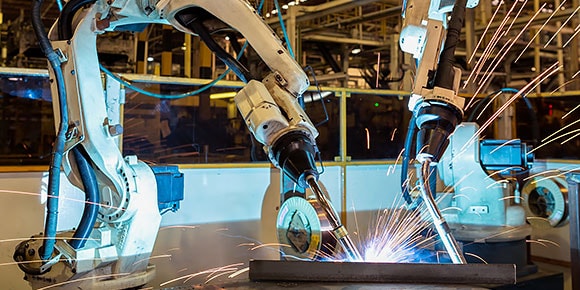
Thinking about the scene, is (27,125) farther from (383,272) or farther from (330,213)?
(383,272)

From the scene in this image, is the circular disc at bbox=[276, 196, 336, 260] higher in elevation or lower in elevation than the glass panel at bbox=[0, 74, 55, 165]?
lower

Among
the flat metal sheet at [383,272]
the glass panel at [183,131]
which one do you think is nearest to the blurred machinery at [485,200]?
the glass panel at [183,131]

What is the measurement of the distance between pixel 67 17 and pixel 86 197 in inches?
29.5

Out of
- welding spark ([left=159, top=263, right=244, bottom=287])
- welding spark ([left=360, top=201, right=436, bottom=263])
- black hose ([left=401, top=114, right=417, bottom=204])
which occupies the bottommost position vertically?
welding spark ([left=159, top=263, right=244, bottom=287])

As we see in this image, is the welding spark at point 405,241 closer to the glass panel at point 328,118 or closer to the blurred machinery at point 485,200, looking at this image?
the blurred machinery at point 485,200

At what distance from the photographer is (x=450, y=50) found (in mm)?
2041

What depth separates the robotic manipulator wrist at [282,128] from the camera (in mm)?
1652

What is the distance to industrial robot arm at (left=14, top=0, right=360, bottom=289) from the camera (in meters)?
1.90

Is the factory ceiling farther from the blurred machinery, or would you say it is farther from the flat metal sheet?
the flat metal sheet

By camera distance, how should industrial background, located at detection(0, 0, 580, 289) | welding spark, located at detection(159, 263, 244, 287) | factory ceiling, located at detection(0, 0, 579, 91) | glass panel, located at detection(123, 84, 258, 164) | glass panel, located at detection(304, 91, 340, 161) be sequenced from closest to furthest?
industrial background, located at detection(0, 0, 580, 289), welding spark, located at detection(159, 263, 244, 287), glass panel, located at detection(123, 84, 258, 164), glass panel, located at detection(304, 91, 340, 161), factory ceiling, located at detection(0, 0, 579, 91)

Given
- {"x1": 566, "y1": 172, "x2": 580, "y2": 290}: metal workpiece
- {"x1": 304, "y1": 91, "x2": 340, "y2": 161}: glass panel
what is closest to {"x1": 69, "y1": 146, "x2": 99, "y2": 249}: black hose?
{"x1": 304, "y1": 91, "x2": 340, "y2": 161}: glass panel

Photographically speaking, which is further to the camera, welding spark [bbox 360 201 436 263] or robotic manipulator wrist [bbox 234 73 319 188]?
welding spark [bbox 360 201 436 263]

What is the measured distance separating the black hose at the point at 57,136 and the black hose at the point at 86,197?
85 millimetres

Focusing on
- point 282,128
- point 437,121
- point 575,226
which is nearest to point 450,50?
point 437,121
